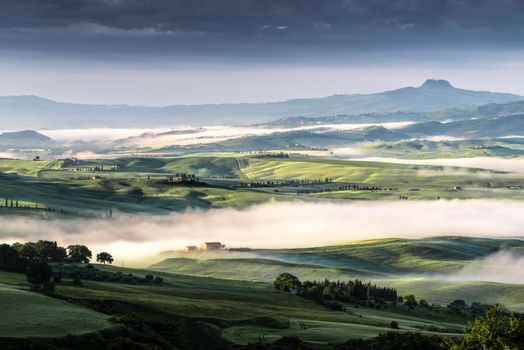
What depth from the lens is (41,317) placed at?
414 ft

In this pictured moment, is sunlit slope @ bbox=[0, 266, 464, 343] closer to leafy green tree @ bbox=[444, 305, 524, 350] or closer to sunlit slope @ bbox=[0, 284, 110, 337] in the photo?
sunlit slope @ bbox=[0, 284, 110, 337]

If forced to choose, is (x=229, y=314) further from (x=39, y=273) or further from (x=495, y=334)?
(x=495, y=334)

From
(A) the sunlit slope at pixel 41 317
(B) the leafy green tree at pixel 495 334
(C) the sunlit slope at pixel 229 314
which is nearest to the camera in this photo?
(B) the leafy green tree at pixel 495 334

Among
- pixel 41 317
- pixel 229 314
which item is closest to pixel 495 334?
pixel 41 317

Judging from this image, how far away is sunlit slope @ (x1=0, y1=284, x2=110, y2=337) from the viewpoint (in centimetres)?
11894

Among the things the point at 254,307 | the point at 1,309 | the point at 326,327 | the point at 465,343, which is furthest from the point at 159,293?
the point at 465,343

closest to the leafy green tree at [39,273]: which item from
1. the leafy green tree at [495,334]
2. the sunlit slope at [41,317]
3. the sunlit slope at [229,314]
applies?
A: the sunlit slope at [229,314]

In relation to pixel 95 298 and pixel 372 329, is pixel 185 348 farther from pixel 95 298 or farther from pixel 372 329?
pixel 372 329

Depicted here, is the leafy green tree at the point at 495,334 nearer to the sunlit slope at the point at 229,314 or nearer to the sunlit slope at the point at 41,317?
the sunlit slope at the point at 229,314

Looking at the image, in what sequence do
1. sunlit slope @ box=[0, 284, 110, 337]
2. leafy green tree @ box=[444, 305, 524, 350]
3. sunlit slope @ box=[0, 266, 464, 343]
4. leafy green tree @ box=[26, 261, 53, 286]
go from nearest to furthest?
leafy green tree @ box=[444, 305, 524, 350] < sunlit slope @ box=[0, 284, 110, 337] < sunlit slope @ box=[0, 266, 464, 343] < leafy green tree @ box=[26, 261, 53, 286]

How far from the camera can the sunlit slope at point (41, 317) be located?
390 ft

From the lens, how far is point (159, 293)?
191875 millimetres

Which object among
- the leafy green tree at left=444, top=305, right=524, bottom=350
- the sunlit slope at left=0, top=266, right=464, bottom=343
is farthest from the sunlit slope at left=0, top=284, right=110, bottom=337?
the leafy green tree at left=444, top=305, right=524, bottom=350

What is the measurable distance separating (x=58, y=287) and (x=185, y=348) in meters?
43.3
